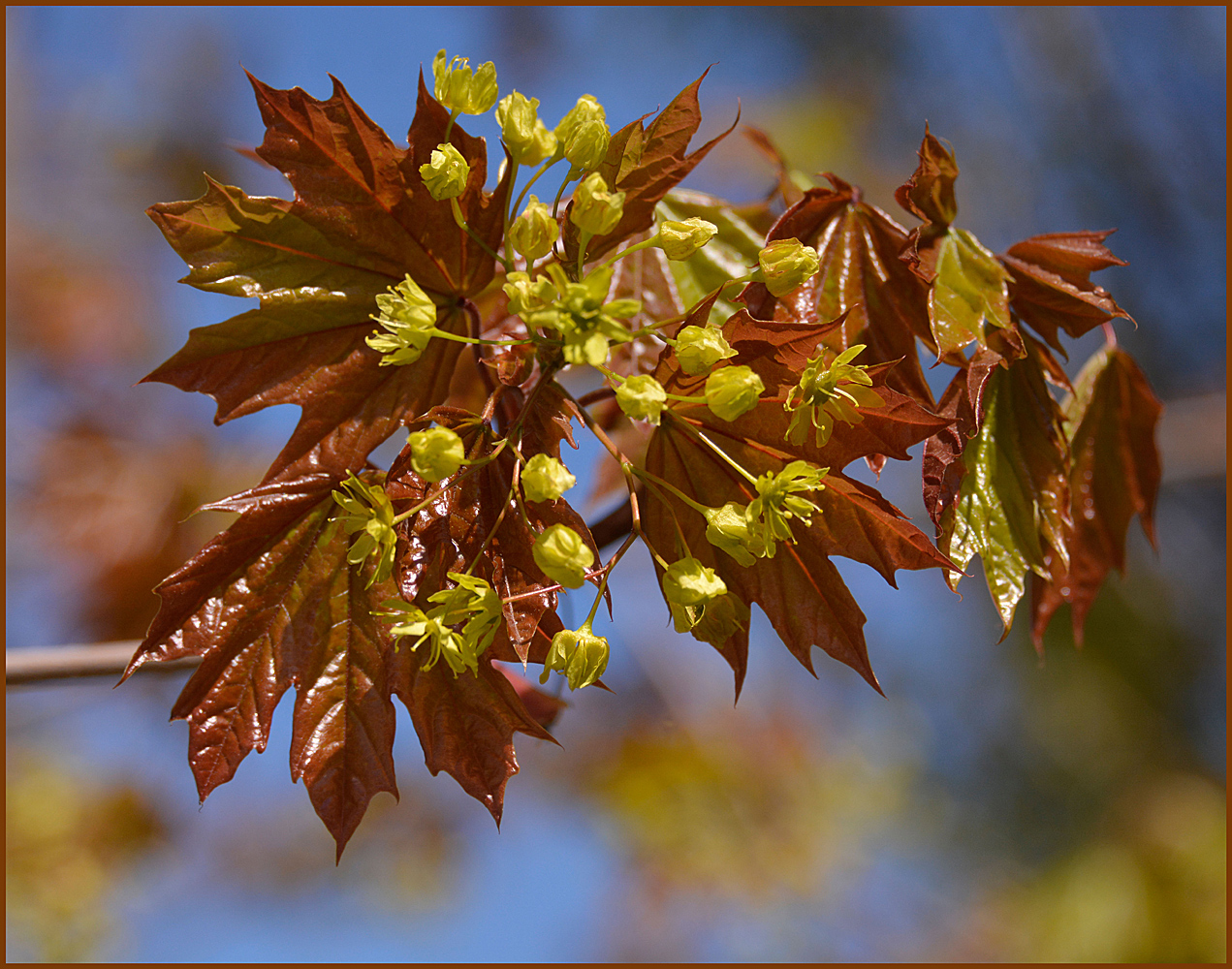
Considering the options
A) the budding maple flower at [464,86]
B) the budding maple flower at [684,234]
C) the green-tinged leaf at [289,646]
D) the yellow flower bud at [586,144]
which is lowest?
the green-tinged leaf at [289,646]

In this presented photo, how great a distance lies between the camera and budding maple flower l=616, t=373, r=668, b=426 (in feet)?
3.04

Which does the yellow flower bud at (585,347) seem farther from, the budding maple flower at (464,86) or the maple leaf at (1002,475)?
the maple leaf at (1002,475)

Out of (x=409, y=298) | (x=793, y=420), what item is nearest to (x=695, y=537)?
(x=793, y=420)

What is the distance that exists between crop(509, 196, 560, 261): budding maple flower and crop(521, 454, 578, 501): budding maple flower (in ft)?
0.81

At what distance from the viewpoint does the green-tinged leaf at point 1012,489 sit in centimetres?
115

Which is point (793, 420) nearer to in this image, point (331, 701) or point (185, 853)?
point (331, 701)

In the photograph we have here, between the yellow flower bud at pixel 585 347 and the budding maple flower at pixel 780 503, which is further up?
the yellow flower bud at pixel 585 347

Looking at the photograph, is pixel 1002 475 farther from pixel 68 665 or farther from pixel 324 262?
pixel 68 665

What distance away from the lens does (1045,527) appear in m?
1.24

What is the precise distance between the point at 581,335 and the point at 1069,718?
24.0ft

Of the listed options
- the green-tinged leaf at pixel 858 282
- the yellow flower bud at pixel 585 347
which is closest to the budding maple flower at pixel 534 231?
the yellow flower bud at pixel 585 347

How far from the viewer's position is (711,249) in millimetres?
1558

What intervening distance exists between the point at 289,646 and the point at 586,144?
745 millimetres

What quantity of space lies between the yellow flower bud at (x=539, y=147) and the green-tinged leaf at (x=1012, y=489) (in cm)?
68
